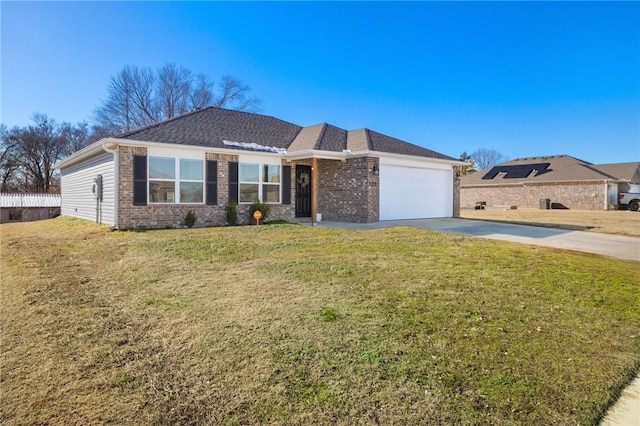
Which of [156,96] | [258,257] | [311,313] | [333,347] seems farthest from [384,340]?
[156,96]

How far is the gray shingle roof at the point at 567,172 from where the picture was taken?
86.9 ft

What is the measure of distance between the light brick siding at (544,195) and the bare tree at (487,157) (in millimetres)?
29548

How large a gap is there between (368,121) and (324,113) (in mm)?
3409

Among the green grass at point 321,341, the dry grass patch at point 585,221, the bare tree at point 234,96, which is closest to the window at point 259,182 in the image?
the green grass at point 321,341

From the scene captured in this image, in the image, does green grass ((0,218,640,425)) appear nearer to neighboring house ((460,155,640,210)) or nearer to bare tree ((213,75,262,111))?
neighboring house ((460,155,640,210))

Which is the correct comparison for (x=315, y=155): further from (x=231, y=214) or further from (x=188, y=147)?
(x=188, y=147)

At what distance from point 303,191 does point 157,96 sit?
23.8 meters

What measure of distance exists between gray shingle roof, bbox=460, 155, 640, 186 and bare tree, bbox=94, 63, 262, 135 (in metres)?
25.2

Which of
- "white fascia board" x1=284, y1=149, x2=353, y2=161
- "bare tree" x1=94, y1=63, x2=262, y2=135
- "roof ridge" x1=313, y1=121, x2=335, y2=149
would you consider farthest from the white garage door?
"bare tree" x1=94, y1=63, x2=262, y2=135

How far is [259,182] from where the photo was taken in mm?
13031

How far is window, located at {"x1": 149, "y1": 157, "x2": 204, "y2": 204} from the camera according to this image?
10906 mm

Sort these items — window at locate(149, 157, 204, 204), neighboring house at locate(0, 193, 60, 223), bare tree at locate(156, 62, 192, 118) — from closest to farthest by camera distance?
window at locate(149, 157, 204, 204) < neighboring house at locate(0, 193, 60, 223) < bare tree at locate(156, 62, 192, 118)

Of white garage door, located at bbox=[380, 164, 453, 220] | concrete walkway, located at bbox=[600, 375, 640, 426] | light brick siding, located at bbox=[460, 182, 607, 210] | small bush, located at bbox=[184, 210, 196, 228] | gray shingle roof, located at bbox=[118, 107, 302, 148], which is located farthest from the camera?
light brick siding, located at bbox=[460, 182, 607, 210]

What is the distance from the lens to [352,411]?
2115 millimetres
